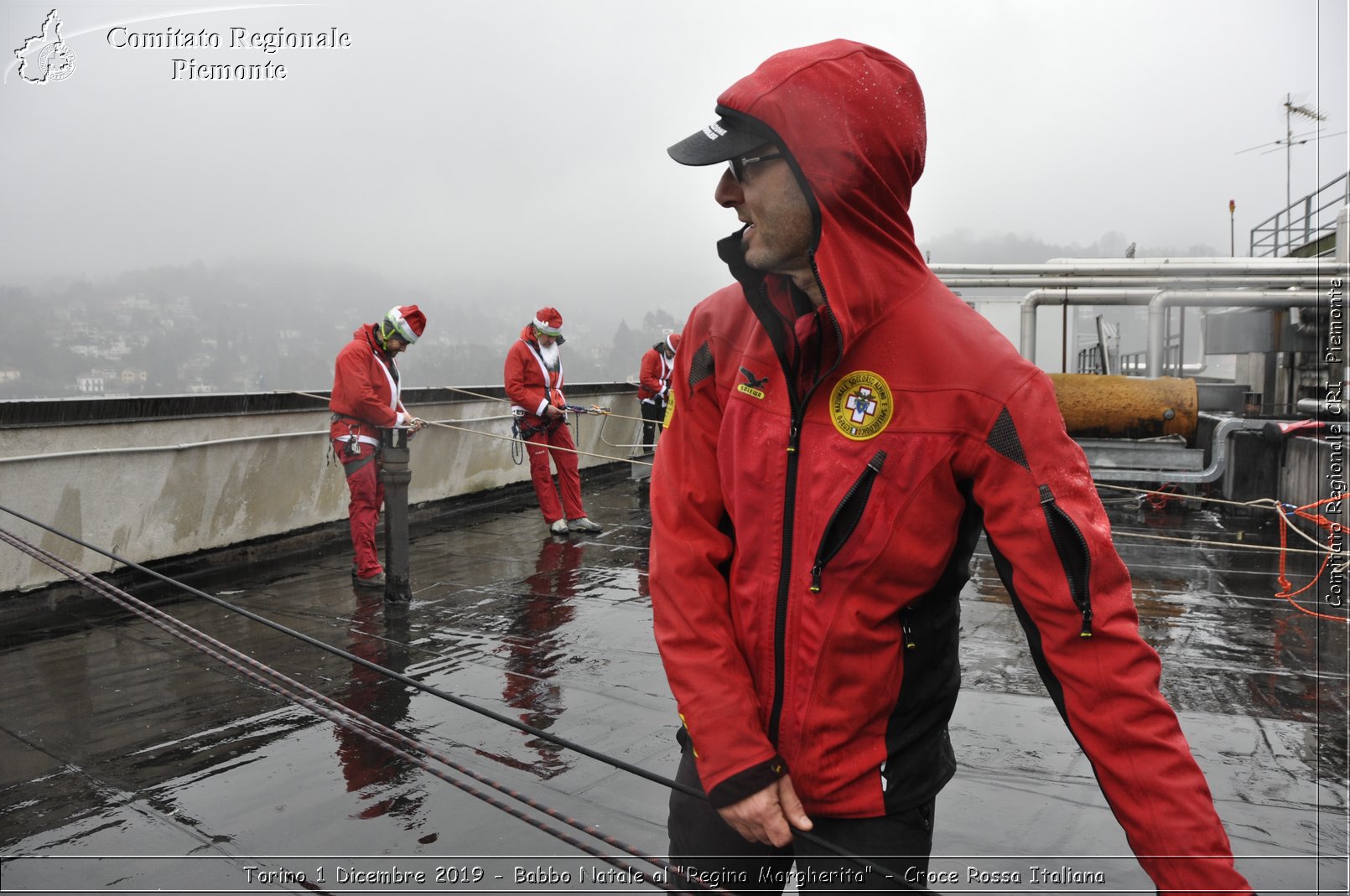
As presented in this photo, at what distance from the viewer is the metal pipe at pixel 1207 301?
57.3ft

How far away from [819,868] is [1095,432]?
1284cm

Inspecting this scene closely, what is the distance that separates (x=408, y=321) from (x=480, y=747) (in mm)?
4825

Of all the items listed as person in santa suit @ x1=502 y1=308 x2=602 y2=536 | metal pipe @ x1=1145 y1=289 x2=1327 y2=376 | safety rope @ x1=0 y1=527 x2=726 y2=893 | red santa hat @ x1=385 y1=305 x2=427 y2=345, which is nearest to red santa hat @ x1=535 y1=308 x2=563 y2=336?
person in santa suit @ x1=502 y1=308 x2=602 y2=536

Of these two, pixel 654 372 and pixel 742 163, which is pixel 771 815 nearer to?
pixel 742 163

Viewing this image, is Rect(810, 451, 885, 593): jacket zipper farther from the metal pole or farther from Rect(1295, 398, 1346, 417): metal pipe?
Rect(1295, 398, 1346, 417): metal pipe

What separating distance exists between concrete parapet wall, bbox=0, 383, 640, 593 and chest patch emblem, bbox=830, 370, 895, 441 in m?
6.61

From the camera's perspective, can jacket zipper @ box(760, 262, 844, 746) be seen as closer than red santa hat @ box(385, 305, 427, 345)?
Yes

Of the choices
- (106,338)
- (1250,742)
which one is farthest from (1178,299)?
(106,338)

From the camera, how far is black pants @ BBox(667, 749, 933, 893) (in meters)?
1.89

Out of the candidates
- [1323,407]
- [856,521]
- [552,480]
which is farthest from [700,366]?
[1323,407]

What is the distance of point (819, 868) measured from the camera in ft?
6.27

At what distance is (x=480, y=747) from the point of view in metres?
4.50

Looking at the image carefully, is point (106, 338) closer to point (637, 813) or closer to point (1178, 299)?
point (637, 813)

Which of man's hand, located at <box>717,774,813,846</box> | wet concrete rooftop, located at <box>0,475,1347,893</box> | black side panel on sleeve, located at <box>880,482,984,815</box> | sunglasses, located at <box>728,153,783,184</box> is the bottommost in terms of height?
wet concrete rooftop, located at <box>0,475,1347,893</box>
